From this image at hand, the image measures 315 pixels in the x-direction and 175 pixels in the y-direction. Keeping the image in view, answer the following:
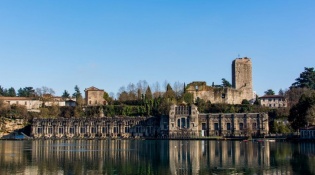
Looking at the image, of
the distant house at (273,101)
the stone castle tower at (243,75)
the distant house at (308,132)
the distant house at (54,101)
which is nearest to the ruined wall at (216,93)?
the stone castle tower at (243,75)

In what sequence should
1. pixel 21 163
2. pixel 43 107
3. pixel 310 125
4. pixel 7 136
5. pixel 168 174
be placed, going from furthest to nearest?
1. pixel 43 107
2. pixel 7 136
3. pixel 310 125
4. pixel 21 163
5. pixel 168 174

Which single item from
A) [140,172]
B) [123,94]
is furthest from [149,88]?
[140,172]

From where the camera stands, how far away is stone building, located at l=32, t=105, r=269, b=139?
8838 centimetres

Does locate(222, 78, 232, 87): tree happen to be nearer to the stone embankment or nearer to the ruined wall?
the ruined wall

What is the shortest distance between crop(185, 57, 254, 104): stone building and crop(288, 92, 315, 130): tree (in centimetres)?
3057

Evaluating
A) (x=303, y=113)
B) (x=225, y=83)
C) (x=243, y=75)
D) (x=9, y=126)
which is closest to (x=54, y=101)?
(x=9, y=126)

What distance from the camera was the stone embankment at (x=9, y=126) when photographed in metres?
95.6

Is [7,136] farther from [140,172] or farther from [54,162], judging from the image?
[140,172]

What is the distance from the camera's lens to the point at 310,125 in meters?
70.5

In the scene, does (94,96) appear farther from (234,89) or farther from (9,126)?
(234,89)

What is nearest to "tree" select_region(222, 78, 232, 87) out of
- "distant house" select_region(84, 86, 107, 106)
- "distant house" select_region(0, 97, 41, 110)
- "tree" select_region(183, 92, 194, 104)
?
"tree" select_region(183, 92, 194, 104)

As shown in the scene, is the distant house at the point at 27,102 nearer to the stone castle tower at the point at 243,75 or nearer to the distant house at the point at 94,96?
the distant house at the point at 94,96

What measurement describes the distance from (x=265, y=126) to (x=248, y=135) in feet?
14.3

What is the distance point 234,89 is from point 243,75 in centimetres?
575
